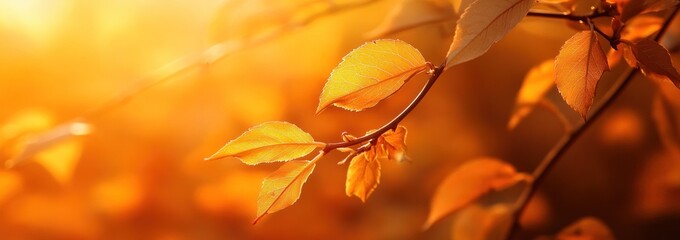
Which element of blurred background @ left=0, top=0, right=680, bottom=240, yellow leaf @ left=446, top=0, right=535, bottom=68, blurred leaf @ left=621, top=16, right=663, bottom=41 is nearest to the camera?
yellow leaf @ left=446, top=0, right=535, bottom=68

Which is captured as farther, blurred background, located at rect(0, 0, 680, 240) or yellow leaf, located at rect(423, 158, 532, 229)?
blurred background, located at rect(0, 0, 680, 240)

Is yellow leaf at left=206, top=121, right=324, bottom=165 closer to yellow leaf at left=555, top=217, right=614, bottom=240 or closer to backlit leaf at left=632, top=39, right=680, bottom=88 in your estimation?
backlit leaf at left=632, top=39, right=680, bottom=88

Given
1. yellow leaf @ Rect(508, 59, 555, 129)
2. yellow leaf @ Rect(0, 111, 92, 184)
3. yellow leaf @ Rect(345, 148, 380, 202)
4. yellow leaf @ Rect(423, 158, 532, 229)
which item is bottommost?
yellow leaf @ Rect(423, 158, 532, 229)

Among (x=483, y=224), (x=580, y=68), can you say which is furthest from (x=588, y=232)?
(x=580, y=68)

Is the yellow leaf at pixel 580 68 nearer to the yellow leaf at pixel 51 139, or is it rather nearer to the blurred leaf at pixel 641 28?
the blurred leaf at pixel 641 28

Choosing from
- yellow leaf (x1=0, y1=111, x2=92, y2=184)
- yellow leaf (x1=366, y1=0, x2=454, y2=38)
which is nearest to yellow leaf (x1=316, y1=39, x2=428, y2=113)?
yellow leaf (x1=366, y1=0, x2=454, y2=38)
